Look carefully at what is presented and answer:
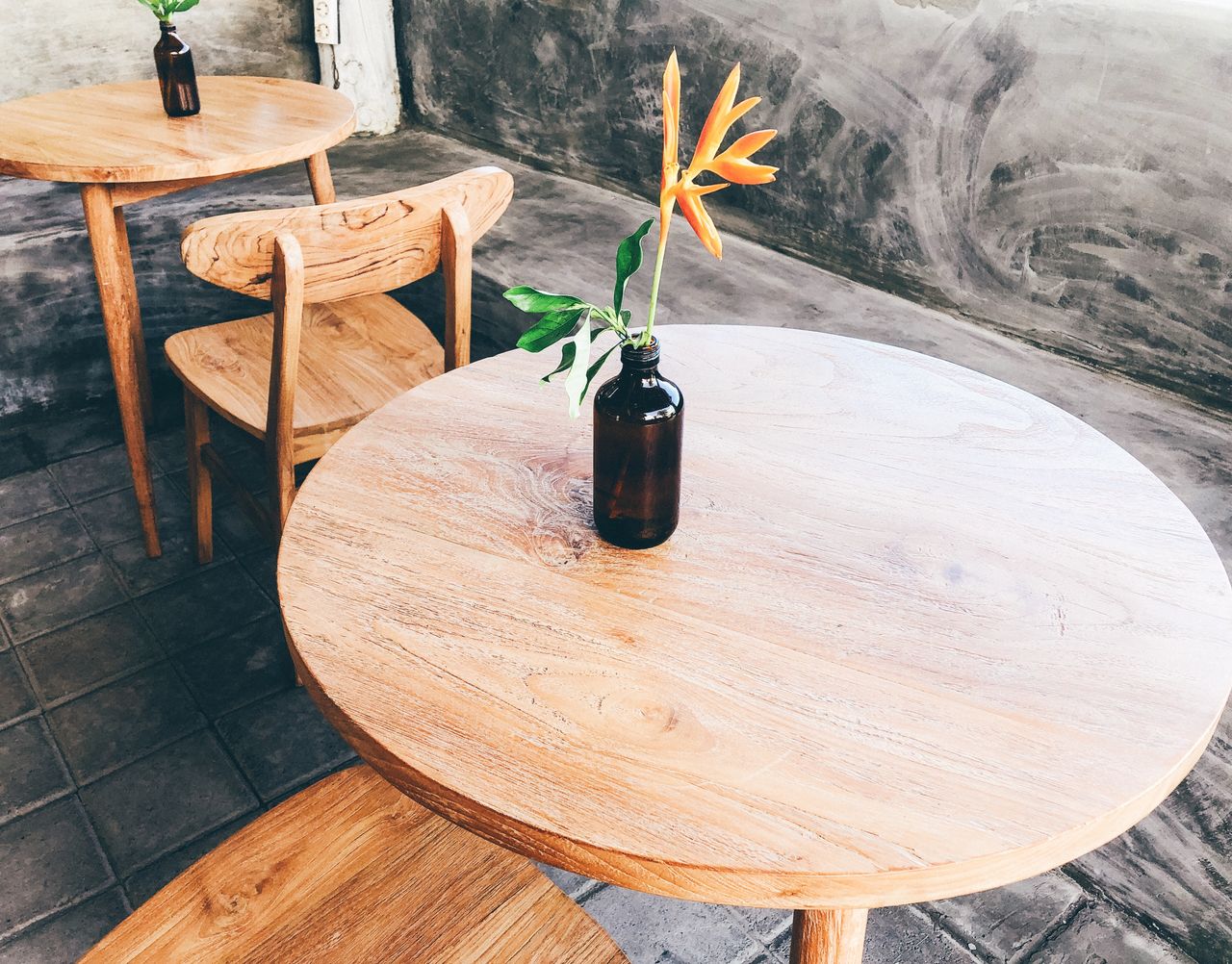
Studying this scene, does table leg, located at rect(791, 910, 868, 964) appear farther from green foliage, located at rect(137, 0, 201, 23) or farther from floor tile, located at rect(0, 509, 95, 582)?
green foliage, located at rect(137, 0, 201, 23)

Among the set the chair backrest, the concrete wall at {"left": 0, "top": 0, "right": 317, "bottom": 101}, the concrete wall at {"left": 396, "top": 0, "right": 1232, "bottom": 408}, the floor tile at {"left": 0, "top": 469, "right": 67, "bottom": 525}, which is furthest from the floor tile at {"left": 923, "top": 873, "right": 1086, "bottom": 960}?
the concrete wall at {"left": 0, "top": 0, "right": 317, "bottom": 101}

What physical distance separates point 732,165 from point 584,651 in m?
A: 0.43

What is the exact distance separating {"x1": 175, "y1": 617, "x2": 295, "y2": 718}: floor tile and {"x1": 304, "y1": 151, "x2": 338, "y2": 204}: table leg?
1.10m

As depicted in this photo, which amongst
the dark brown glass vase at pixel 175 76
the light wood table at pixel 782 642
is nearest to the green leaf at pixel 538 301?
the light wood table at pixel 782 642

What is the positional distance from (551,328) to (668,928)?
3.57 feet

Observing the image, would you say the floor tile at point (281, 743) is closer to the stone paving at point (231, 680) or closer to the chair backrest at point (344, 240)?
the stone paving at point (231, 680)

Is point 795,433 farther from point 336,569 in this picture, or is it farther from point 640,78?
point 640,78

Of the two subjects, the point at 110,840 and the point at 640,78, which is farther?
the point at 640,78

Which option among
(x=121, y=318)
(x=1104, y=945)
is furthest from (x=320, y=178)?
(x=1104, y=945)

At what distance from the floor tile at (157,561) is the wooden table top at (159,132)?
0.88 m

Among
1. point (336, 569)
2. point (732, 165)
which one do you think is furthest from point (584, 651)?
point (732, 165)

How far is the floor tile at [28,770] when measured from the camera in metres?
1.76

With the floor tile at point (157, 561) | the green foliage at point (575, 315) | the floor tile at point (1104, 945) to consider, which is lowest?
the floor tile at point (157, 561)

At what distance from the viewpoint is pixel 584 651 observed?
867 mm
